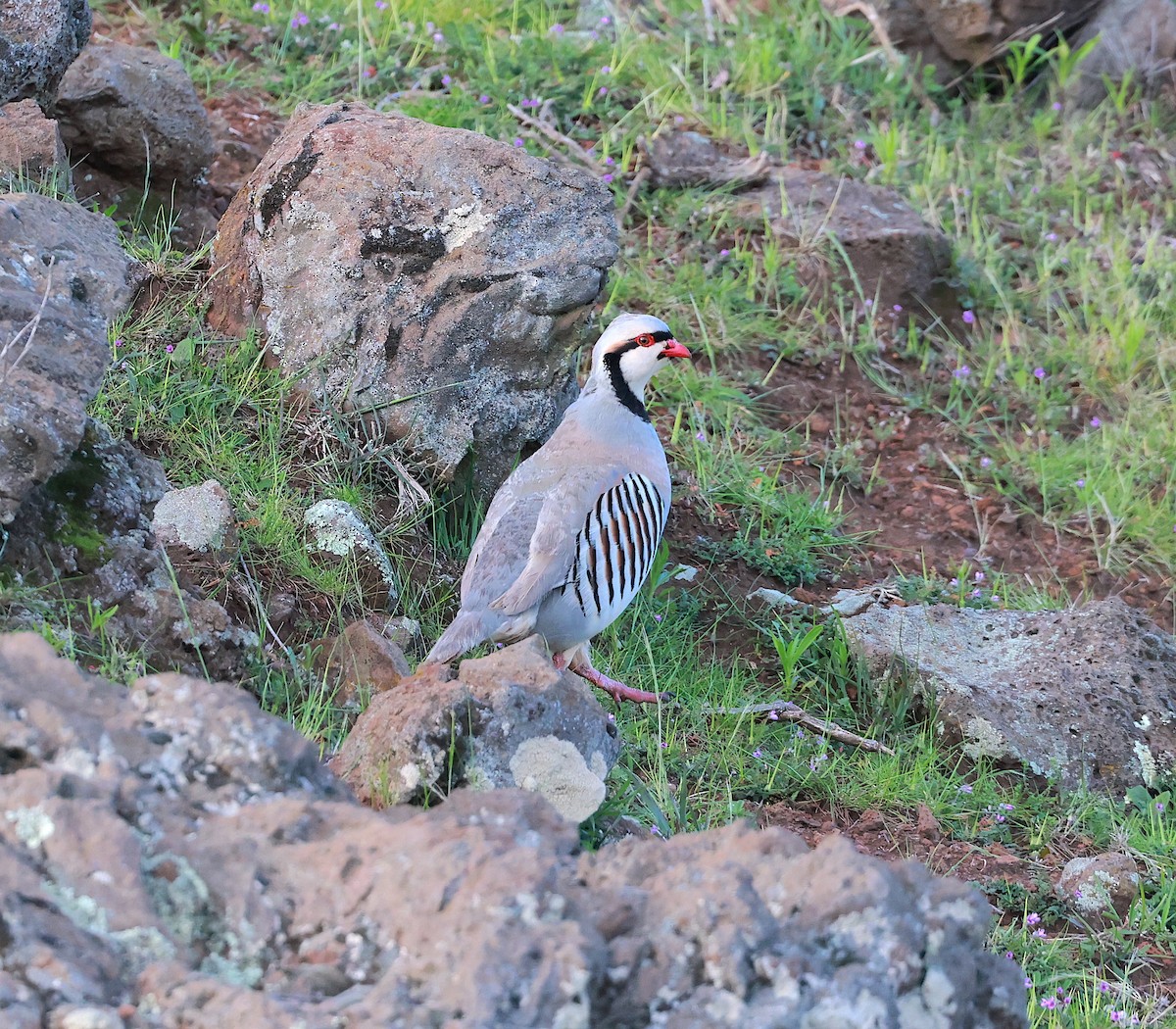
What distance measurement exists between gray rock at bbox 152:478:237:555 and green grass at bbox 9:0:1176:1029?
137 mm

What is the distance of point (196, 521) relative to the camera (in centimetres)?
338

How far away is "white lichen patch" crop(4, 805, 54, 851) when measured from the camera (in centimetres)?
152

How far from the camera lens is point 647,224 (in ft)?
19.2

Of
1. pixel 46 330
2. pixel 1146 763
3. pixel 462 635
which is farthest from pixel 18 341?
pixel 1146 763

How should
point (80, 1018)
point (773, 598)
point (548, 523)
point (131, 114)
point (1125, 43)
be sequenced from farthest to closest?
point (1125, 43), point (131, 114), point (773, 598), point (548, 523), point (80, 1018)

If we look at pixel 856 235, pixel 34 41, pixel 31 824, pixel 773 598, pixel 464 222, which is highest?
pixel 34 41

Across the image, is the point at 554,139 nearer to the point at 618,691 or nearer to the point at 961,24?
the point at 961,24

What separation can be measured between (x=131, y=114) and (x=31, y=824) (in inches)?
143

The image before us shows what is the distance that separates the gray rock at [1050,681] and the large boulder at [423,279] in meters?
1.30

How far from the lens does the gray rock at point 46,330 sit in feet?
8.27

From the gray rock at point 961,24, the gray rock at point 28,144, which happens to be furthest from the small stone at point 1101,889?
the gray rock at point 961,24

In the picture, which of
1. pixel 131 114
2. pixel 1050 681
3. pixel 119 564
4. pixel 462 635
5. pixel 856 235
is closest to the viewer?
pixel 119 564

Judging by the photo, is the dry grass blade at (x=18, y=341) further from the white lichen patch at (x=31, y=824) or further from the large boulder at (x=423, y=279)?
the large boulder at (x=423, y=279)

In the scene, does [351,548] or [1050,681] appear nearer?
[351,548]
